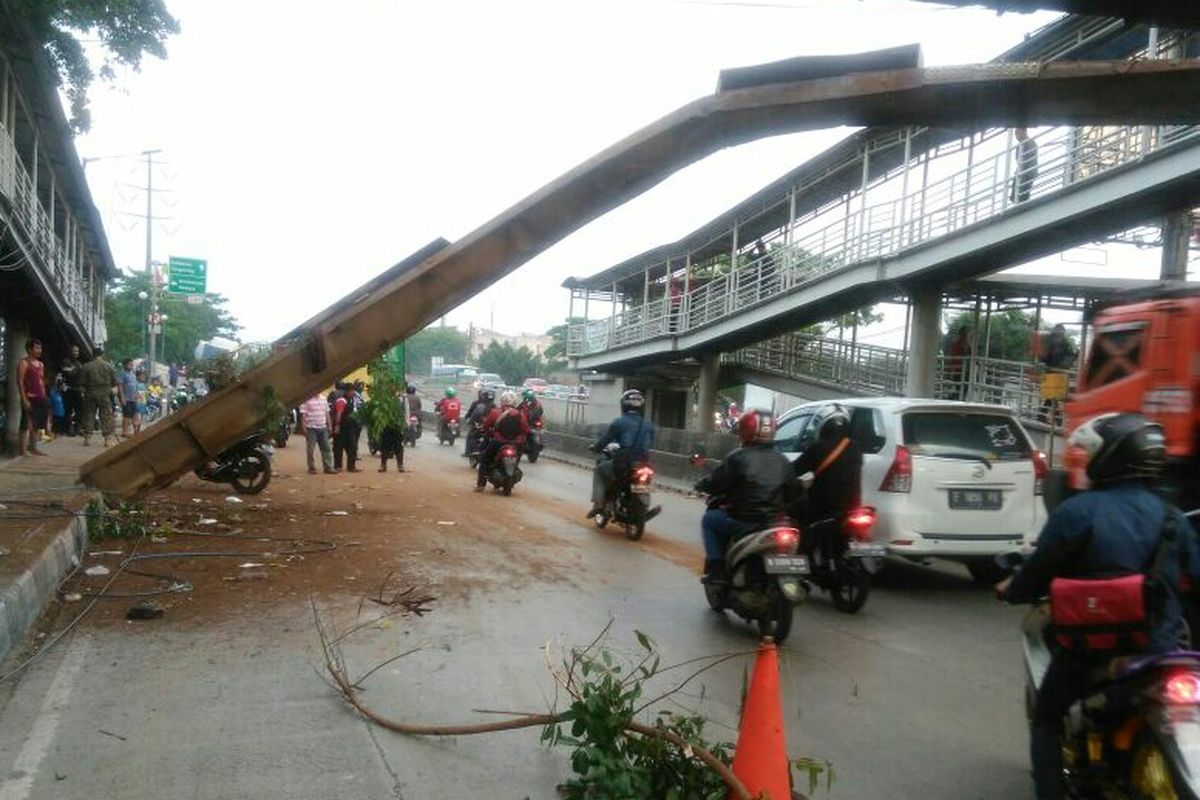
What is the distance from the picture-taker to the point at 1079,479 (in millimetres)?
3771

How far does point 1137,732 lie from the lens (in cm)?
320

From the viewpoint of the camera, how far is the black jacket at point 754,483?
6.77 meters

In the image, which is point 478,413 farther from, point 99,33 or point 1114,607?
point 1114,607

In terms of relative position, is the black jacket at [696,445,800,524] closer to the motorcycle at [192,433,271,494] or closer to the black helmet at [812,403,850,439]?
the black helmet at [812,403,850,439]

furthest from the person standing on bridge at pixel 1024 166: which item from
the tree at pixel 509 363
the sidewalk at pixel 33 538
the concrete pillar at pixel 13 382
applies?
the tree at pixel 509 363

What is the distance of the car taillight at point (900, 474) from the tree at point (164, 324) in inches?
1838

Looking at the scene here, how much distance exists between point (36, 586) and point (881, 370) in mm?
19651

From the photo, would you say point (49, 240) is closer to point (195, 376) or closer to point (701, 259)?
point (195, 376)

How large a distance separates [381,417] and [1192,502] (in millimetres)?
12872

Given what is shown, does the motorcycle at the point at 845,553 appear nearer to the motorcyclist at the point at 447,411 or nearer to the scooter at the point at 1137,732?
the scooter at the point at 1137,732

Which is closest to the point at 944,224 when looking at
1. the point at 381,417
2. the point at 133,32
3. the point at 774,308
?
the point at 774,308

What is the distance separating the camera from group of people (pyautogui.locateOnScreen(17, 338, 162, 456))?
15477 mm

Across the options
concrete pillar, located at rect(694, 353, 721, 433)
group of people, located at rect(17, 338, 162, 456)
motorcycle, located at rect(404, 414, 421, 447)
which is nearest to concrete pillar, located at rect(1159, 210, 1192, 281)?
concrete pillar, located at rect(694, 353, 721, 433)

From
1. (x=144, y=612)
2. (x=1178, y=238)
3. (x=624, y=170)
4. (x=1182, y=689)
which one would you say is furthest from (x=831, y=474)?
(x=1178, y=238)
